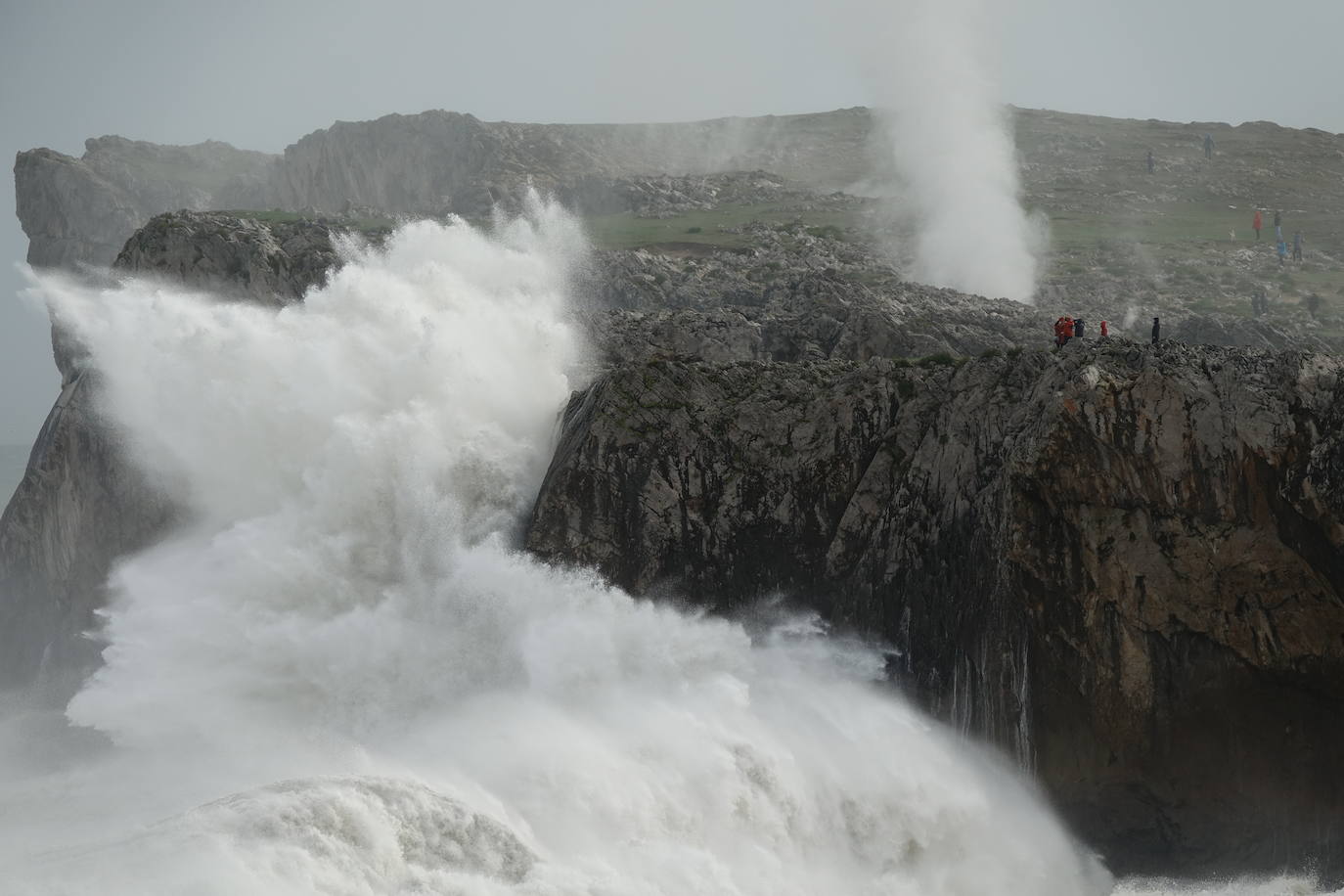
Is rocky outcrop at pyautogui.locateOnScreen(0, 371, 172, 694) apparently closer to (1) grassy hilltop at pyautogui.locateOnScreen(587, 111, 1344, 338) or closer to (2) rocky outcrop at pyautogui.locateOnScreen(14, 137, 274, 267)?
(1) grassy hilltop at pyautogui.locateOnScreen(587, 111, 1344, 338)

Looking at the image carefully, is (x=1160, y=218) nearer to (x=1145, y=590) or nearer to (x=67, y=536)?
(x=1145, y=590)

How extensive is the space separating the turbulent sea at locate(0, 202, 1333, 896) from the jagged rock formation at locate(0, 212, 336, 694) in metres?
1.34

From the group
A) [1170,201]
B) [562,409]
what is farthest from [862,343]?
[1170,201]

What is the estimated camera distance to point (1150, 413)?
26.6 meters

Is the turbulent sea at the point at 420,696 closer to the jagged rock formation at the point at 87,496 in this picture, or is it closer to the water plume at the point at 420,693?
the water plume at the point at 420,693

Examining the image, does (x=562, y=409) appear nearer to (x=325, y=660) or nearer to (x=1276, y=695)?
(x=325, y=660)

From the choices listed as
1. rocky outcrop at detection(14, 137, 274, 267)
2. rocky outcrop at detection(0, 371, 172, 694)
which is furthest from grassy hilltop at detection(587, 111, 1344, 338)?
rocky outcrop at detection(14, 137, 274, 267)

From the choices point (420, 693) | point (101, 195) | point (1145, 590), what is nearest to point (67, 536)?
point (420, 693)

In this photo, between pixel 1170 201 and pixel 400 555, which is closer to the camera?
pixel 400 555

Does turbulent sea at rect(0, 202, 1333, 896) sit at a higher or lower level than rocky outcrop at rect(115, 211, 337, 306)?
lower

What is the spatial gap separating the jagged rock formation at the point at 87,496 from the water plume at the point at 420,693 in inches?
52.5

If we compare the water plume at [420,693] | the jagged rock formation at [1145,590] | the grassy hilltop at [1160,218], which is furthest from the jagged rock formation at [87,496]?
the grassy hilltop at [1160,218]

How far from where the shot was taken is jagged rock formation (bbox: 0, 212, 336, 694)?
44.1 meters

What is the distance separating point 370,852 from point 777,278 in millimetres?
37950
